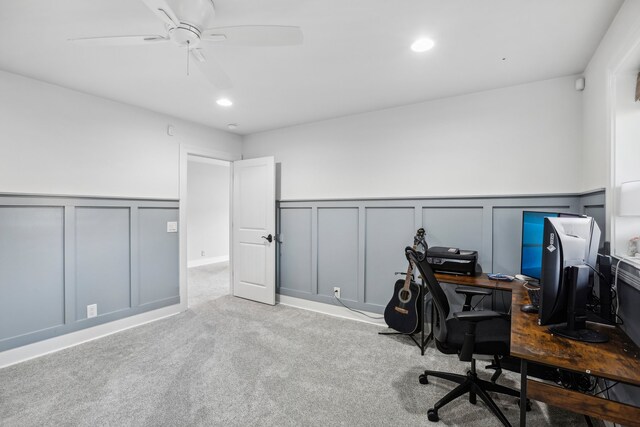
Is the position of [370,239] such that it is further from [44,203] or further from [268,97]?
[44,203]

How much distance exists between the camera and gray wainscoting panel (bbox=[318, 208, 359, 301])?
3.55m

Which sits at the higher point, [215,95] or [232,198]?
[215,95]

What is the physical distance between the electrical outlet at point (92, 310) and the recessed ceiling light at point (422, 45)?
376 centimetres

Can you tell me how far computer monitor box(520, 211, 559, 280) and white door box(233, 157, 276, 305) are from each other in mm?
2829

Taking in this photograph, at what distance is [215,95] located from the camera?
2951mm

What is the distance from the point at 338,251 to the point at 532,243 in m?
2.01

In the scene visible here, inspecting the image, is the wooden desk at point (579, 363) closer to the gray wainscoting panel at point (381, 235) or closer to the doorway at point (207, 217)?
the gray wainscoting panel at point (381, 235)

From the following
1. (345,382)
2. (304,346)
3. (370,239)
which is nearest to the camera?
(345,382)

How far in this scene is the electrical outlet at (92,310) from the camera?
114 inches

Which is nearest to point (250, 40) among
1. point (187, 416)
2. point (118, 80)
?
point (118, 80)

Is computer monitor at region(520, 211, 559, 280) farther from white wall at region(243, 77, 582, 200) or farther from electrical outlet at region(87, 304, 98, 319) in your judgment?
electrical outlet at region(87, 304, 98, 319)

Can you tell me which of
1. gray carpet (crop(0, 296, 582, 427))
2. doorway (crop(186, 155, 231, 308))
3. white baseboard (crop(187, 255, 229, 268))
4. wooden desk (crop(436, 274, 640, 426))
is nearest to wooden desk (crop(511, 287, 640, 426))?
wooden desk (crop(436, 274, 640, 426))

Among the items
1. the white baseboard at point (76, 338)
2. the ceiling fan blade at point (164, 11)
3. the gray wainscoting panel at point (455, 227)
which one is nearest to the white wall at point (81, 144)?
the white baseboard at point (76, 338)

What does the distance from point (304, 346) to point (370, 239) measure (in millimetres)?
1402
